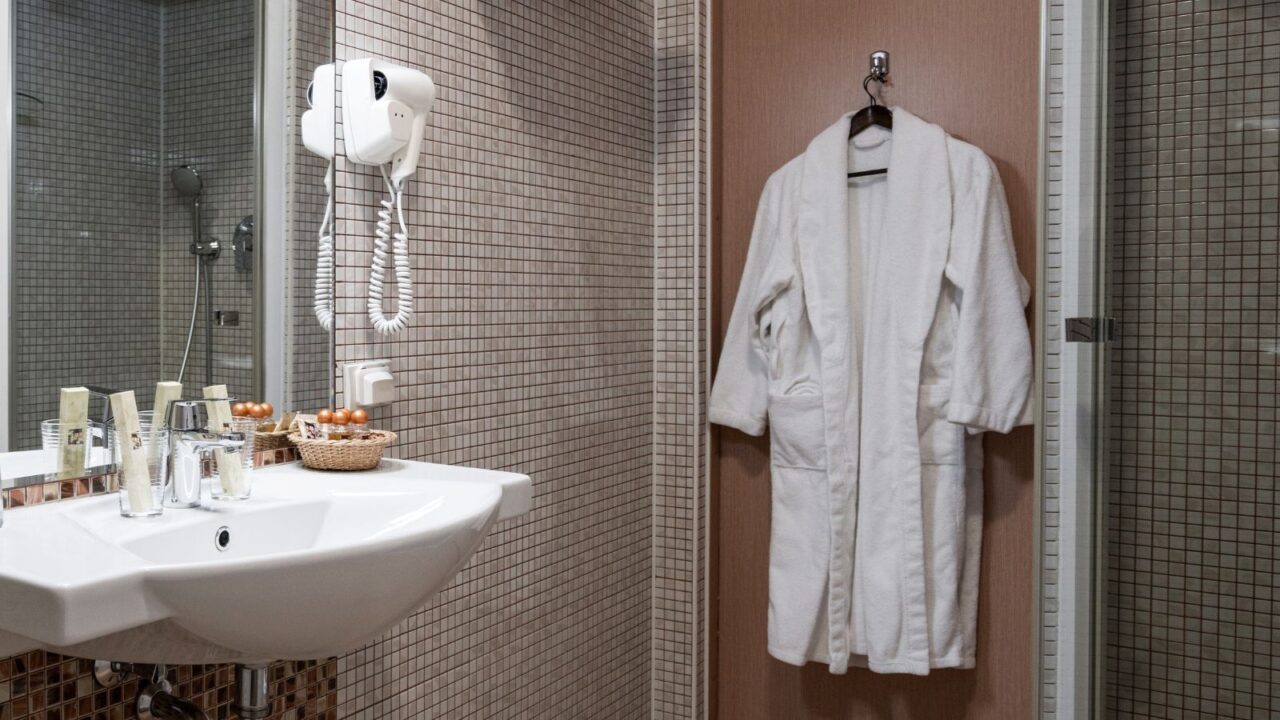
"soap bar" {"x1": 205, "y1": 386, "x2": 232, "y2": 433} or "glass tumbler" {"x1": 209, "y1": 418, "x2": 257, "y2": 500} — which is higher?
"soap bar" {"x1": 205, "y1": 386, "x2": 232, "y2": 433}

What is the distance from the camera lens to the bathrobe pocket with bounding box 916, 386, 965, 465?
1.82 meters

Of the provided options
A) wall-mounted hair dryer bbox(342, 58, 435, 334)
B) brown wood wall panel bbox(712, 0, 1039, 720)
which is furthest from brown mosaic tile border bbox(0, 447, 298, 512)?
brown wood wall panel bbox(712, 0, 1039, 720)

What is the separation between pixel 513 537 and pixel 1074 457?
1.02 m

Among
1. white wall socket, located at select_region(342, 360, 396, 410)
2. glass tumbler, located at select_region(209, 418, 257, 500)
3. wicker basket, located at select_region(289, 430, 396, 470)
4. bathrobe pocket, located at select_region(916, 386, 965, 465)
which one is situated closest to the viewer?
glass tumbler, located at select_region(209, 418, 257, 500)

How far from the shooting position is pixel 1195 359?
1234 mm

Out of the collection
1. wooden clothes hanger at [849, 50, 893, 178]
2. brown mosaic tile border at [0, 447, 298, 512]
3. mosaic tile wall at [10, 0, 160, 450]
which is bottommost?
brown mosaic tile border at [0, 447, 298, 512]

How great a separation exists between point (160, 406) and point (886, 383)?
1.27 meters

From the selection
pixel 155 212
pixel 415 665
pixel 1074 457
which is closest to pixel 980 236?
pixel 1074 457

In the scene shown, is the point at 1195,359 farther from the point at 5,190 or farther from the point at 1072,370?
the point at 5,190

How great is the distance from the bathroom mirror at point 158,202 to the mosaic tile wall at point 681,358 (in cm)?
98

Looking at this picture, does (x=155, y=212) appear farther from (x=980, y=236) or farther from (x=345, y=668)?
(x=980, y=236)

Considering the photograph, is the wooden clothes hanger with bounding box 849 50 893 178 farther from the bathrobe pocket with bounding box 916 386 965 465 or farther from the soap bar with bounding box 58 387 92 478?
the soap bar with bounding box 58 387 92 478

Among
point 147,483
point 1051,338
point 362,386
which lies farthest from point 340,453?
point 1051,338

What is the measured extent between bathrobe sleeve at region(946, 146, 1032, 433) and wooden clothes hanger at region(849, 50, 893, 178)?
0.22 m
